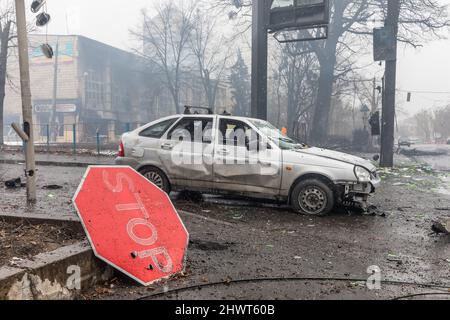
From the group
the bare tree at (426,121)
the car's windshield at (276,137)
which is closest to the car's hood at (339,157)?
the car's windshield at (276,137)

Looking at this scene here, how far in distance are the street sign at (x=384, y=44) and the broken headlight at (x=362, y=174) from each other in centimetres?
903

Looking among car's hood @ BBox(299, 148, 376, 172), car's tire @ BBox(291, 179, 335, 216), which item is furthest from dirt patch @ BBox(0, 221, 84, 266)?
car's hood @ BBox(299, 148, 376, 172)

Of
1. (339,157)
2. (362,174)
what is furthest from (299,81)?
(362,174)

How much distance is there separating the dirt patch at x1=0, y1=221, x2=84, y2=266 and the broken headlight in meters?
4.39

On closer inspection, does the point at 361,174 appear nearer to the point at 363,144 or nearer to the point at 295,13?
the point at 295,13

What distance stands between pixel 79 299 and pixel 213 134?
4.47 meters

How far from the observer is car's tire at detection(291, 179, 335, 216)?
6.59 meters

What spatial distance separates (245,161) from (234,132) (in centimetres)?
63

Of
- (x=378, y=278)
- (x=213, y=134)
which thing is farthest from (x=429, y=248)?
(x=213, y=134)

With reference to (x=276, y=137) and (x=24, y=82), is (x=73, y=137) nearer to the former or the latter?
(x=24, y=82)

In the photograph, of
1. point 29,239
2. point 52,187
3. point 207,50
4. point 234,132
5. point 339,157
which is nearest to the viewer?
point 29,239

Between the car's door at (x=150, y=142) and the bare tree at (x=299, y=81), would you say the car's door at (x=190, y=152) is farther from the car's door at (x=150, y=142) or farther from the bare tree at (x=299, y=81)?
the bare tree at (x=299, y=81)

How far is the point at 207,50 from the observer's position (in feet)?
136

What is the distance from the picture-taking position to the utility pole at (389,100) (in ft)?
47.0
